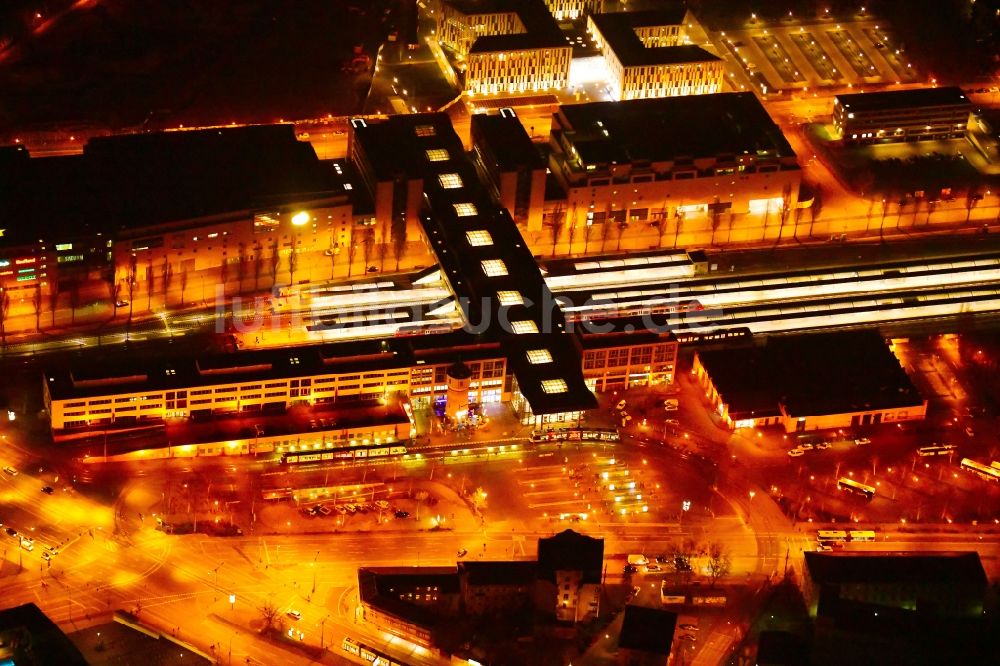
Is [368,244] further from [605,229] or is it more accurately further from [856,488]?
[856,488]

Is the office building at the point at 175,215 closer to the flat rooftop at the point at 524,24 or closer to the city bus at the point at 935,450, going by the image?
the flat rooftop at the point at 524,24

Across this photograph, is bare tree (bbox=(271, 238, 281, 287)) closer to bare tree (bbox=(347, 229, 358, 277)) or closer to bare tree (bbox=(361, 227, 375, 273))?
bare tree (bbox=(347, 229, 358, 277))

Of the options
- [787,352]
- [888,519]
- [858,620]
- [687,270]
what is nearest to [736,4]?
[687,270]

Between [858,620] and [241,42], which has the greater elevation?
[241,42]

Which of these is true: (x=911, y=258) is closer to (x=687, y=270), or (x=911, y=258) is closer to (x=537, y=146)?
(x=687, y=270)

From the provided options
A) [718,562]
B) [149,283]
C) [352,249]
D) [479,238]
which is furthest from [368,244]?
[718,562]

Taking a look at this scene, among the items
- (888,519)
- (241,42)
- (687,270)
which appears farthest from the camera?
(241,42)
